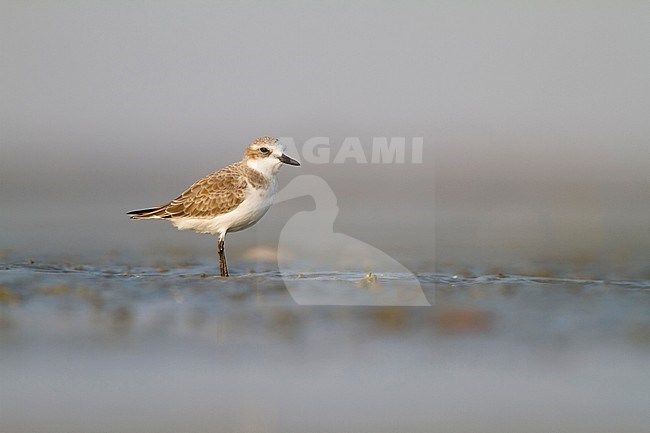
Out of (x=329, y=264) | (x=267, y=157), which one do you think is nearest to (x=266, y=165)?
(x=267, y=157)

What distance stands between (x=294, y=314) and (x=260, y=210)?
211cm

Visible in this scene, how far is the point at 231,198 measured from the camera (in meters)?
9.12

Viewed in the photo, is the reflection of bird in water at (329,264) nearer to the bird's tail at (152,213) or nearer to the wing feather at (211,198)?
the wing feather at (211,198)

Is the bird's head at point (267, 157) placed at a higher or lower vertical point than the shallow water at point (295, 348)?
higher

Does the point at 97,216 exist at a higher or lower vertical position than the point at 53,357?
higher

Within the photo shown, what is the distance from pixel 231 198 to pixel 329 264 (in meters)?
1.20

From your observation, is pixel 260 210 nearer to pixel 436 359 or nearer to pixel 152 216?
pixel 152 216

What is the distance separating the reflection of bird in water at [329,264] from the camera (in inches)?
309

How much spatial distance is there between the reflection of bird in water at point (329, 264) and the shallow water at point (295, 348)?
0.14 metres

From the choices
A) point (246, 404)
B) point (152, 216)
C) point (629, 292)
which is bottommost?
point (246, 404)

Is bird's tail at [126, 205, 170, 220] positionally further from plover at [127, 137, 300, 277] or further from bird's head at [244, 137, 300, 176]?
bird's head at [244, 137, 300, 176]

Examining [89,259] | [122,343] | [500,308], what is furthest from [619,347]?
[89,259]

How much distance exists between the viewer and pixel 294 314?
24.0 feet

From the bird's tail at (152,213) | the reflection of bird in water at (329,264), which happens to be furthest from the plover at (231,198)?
the reflection of bird in water at (329,264)
